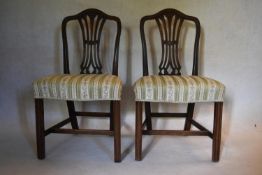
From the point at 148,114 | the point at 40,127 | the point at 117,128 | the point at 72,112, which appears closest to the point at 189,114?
the point at 148,114

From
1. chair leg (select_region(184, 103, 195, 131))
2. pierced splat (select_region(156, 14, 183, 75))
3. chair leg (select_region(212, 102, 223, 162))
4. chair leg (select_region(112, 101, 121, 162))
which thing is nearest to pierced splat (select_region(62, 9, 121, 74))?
pierced splat (select_region(156, 14, 183, 75))

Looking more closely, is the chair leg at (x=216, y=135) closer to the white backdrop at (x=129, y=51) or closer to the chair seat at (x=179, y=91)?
the chair seat at (x=179, y=91)

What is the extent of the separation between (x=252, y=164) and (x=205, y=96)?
1.58 feet

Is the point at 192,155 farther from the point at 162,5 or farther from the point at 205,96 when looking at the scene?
the point at 162,5

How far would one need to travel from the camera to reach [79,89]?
156cm

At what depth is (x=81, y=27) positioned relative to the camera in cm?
196

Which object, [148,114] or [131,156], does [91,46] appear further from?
[131,156]

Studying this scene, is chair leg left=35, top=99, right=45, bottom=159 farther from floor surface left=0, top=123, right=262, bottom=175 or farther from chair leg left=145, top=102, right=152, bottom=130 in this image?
chair leg left=145, top=102, right=152, bottom=130

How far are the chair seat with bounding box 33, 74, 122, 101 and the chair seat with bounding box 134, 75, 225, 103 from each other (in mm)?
142

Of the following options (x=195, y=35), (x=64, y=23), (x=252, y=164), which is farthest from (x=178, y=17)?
(x=252, y=164)

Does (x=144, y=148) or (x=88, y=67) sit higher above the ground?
(x=88, y=67)

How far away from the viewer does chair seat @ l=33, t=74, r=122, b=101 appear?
1557 millimetres

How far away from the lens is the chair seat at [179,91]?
154 cm

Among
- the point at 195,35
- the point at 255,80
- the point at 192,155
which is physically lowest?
the point at 192,155
